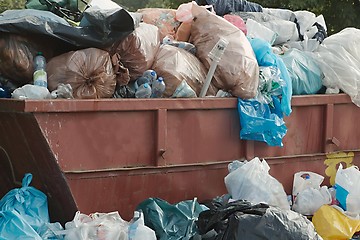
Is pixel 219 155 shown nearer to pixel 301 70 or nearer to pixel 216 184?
pixel 216 184

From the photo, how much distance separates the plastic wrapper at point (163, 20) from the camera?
16.3ft

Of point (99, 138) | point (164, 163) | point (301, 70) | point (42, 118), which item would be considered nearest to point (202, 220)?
point (164, 163)

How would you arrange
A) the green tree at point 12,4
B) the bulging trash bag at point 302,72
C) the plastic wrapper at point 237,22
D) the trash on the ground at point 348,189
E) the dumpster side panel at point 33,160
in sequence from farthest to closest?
the green tree at point 12,4
the plastic wrapper at point 237,22
the bulging trash bag at point 302,72
the trash on the ground at point 348,189
the dumpster side panel at point 33,160

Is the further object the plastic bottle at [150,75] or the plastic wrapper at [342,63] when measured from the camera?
the plastic wrapper at [342,63]

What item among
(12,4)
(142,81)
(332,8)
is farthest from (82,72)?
(12,4)

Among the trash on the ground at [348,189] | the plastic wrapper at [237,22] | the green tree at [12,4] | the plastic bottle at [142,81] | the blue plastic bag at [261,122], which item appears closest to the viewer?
the plastic bottle at [142,81]

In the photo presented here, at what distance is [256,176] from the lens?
4.12 m

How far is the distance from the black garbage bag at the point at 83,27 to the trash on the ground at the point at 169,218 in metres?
1.06

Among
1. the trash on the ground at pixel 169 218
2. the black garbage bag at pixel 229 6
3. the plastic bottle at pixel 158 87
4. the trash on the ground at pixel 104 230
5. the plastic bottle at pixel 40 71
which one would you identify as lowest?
the trash on the ground at pixel 169 218

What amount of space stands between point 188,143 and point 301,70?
1440 millimetres

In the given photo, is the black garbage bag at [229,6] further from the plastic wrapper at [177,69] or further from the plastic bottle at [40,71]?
the plastic bottle at [40,71]

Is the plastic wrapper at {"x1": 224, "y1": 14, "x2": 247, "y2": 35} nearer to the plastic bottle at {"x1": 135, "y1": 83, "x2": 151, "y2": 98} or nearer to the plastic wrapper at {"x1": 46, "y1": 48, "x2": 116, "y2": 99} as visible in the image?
the plastic bottle at {"x1": 135, "y1": 83, "x2": 151, "y2": 98}

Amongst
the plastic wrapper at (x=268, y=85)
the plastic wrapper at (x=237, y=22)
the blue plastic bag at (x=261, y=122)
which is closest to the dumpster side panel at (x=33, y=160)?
the blue plastic bag at (x=261, y=122)

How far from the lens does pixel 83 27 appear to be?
3.82 metres
